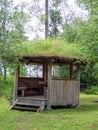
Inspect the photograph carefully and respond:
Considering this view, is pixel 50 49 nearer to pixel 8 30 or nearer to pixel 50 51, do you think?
pixel 50 51

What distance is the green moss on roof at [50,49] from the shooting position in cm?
1520

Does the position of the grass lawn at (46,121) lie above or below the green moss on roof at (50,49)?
below

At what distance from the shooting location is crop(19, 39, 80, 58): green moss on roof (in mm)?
15195

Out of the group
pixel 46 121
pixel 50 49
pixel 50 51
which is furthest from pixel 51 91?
pixel 46 121

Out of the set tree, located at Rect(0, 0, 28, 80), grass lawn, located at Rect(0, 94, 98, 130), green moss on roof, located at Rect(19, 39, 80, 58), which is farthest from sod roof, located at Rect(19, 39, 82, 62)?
tree, located at Rect(0, 0, 28, 80)

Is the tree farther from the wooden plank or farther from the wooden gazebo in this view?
the wooden plank

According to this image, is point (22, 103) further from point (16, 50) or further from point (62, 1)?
point (62, 1)

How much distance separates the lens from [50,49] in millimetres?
16234

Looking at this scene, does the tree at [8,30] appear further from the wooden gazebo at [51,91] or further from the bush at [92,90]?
the bush at [92,90]

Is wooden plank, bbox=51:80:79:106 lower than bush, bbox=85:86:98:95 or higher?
higher

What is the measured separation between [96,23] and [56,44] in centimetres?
773

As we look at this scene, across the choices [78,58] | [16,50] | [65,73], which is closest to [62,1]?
[65,73]

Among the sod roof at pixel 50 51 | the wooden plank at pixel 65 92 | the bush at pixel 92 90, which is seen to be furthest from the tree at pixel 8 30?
the bush at pixel 92 90

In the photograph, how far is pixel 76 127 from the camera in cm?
1082
